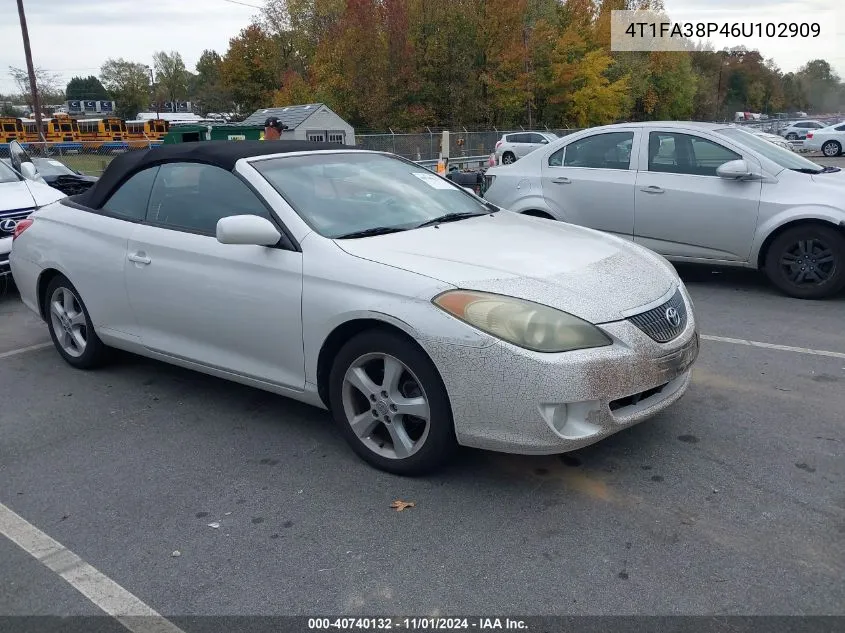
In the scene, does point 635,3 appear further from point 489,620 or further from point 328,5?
point 489,620

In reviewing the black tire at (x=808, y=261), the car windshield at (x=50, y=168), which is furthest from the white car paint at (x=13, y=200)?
the black tire at (x=808, y=261)

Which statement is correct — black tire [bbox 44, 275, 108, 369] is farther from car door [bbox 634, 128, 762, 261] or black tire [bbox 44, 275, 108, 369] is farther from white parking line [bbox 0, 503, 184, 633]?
car door [bbox 634, 128, 762, 261]

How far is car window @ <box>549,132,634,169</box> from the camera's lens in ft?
25.3

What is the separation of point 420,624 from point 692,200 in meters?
5.70

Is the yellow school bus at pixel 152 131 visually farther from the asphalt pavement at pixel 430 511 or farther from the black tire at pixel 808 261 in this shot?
the asphalt pavement at pixel 430 511

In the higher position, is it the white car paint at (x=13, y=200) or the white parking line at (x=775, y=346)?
the white car paint at (x=13, y=200)

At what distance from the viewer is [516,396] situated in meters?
3.14

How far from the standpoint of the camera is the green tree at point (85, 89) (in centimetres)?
12019

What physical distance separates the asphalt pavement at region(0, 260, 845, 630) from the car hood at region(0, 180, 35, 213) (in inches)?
148

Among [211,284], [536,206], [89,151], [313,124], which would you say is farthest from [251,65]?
[211,284]

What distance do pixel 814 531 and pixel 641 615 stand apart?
95 centimetres

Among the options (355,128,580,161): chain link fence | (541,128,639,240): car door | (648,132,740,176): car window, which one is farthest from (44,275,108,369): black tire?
(355,128,580,161): chain link fence

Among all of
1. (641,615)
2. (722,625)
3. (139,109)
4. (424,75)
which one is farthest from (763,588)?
(139,109)

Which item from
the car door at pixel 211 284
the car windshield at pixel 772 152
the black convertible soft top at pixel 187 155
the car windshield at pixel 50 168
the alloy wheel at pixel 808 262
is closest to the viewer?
the car door at pixel 211 284
